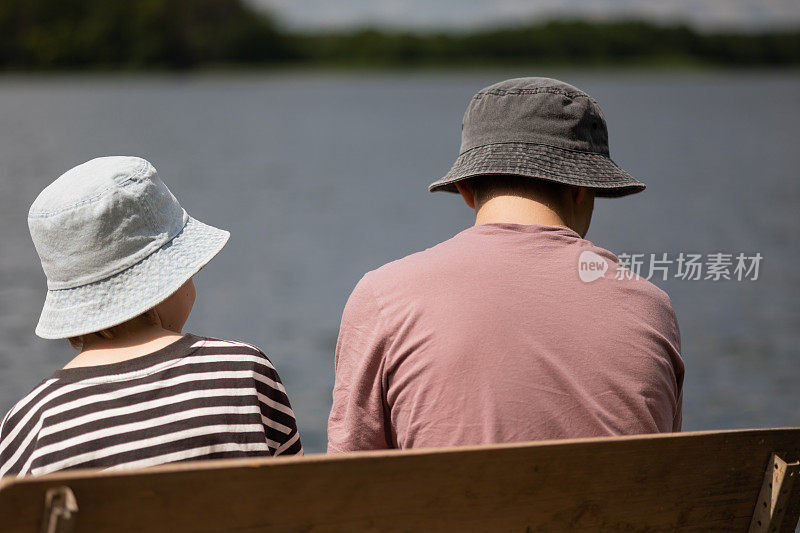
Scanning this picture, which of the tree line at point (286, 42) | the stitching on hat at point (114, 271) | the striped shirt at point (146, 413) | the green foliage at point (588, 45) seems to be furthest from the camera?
the tree line at point (286, 42)

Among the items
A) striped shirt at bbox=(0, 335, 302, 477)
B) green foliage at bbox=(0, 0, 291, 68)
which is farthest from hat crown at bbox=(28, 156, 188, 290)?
green foliage at bbox=(0, 0, 291, 68)

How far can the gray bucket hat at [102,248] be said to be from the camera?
79.3 inches

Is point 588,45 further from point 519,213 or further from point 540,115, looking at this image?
point 519,213

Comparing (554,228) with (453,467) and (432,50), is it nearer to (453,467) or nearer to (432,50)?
(453,467)

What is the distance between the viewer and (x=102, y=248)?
2.05 meters

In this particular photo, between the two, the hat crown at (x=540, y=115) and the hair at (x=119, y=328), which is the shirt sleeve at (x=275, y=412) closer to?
the hair at (x=119, y=328)

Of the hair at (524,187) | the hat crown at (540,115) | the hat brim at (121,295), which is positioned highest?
the hat crown at (540,115)

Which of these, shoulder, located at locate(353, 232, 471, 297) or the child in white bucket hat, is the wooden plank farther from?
the child in white bucket hat

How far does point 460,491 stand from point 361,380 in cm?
48

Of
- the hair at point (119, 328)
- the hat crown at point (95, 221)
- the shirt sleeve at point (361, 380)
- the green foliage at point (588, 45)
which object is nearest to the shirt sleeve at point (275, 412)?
the shirt sleeve at point (361, 380)

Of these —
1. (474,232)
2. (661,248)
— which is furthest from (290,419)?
(661,248)

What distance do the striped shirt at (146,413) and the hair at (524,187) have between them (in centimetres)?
68

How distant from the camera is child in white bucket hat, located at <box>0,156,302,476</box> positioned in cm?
183

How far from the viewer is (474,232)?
6.77 feet
